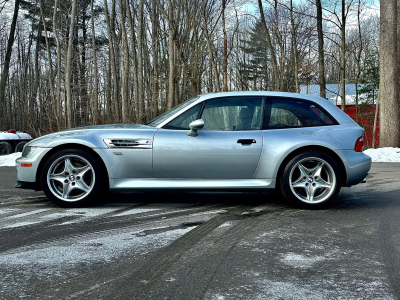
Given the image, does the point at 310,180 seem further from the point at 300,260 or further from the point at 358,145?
the point at 300,260

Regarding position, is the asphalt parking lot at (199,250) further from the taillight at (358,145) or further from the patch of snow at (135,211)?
the taillight at (358,145)

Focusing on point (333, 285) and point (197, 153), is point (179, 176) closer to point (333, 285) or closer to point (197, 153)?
point (197, 153)

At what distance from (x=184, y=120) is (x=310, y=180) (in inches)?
68.0

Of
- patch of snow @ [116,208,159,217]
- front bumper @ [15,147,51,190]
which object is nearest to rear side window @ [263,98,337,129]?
patch of snow @ [116,208,159,217]

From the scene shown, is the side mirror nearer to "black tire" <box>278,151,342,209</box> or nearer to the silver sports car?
the silver sports car

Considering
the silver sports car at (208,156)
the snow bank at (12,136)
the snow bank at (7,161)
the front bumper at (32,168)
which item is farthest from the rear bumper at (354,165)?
the snow bank at (12,136)

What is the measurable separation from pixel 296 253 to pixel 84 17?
124 ft

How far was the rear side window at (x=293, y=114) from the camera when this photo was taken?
5527 millimetres

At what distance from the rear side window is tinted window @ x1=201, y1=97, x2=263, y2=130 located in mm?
138

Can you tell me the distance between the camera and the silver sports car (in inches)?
208

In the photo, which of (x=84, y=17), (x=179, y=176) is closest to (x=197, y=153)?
(x=179, y=176)

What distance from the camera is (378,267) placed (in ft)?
10.5

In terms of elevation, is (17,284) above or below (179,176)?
below

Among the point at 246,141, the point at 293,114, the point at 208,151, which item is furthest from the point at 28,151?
the point at 293,114
